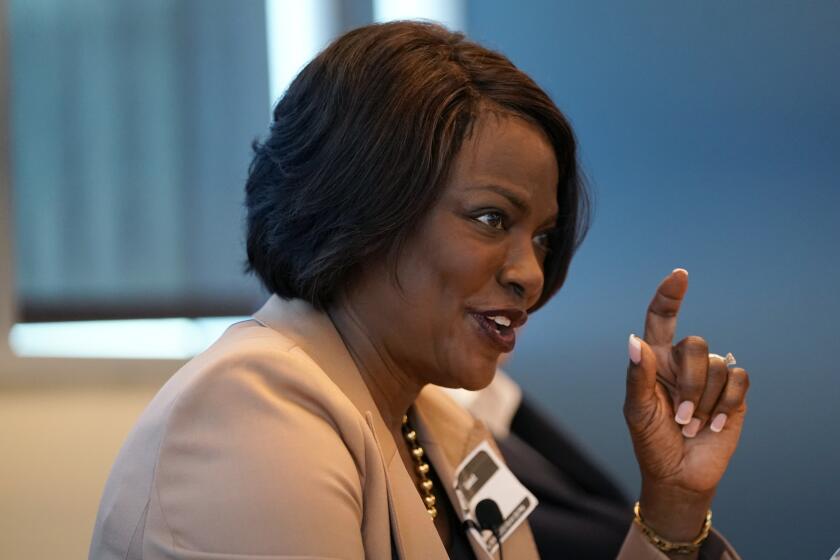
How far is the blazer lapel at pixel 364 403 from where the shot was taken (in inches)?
56.3

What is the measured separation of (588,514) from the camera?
2441mm

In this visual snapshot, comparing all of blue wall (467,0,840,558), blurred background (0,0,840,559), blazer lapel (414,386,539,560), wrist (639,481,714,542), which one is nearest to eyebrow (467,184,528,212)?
blazer lapel (414,386,539,560)

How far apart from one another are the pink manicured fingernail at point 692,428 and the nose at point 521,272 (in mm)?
449

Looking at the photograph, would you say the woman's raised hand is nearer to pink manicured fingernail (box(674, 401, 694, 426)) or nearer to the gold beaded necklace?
pink manicured fingernail (box(674, 401, 694, 426))

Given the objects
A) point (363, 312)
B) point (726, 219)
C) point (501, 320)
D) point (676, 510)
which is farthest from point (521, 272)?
point (726, 219)

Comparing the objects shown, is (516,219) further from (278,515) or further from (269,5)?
(269,5)

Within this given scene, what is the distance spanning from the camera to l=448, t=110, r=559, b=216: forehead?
5.05 ft

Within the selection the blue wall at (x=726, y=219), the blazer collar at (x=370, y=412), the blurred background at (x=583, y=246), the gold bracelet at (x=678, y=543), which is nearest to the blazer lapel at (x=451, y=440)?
the blazer collar at (x=370, y=412)

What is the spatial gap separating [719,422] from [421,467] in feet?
1.75

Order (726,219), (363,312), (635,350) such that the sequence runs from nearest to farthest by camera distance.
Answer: (363,312) → (635,350) → (726,219)

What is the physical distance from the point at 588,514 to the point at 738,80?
4.29 ft

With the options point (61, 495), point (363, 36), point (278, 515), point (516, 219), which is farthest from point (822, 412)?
point (61, 495)

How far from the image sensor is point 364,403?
1513mm

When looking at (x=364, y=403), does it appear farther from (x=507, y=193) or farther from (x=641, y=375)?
(x=641, y=375)
